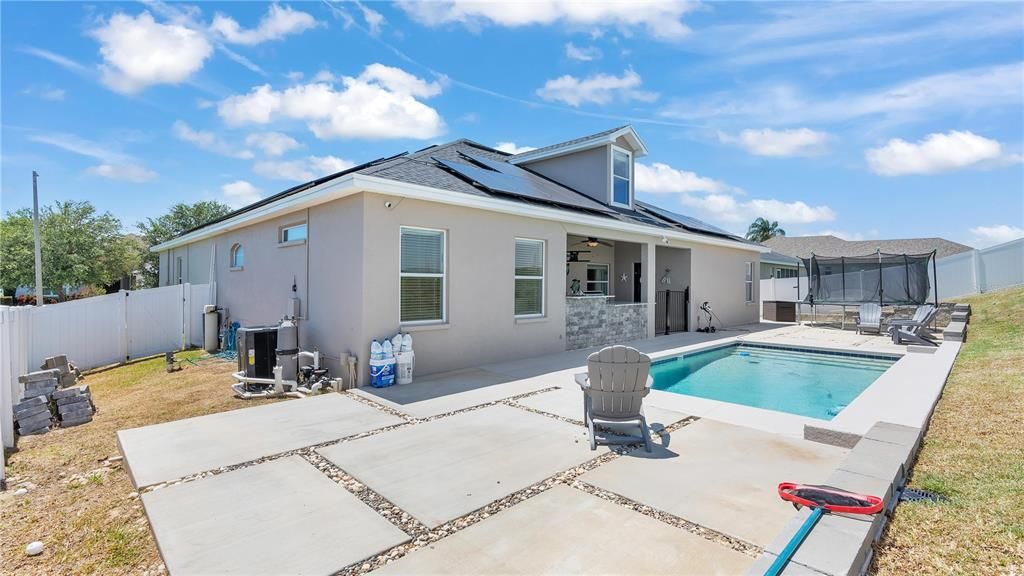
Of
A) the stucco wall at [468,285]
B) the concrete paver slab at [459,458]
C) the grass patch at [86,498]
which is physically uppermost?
the stucco wall at [468,285]

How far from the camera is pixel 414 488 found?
360 centimetres

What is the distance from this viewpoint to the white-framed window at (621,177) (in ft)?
46.1

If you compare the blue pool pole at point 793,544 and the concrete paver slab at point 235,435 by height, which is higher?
the blue pool pole at point 793,544

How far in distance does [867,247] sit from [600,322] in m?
38.6

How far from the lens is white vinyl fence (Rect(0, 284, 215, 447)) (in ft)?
32.2

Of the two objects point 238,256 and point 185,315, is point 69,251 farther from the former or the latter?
point 238,256

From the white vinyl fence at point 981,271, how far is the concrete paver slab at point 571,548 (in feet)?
56.2

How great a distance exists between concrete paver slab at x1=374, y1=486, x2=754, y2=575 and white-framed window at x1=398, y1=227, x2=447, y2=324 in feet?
16.6

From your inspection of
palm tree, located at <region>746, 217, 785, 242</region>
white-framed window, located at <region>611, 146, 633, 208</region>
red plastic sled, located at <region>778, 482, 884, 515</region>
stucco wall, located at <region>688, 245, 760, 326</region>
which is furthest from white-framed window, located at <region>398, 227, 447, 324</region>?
palm tree, located at <region>746, 217, 785, 242</region>

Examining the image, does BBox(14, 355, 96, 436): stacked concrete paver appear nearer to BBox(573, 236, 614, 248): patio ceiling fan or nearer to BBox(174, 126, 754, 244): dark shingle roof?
BBox(174, 126, 754, 244): dark shingle roof

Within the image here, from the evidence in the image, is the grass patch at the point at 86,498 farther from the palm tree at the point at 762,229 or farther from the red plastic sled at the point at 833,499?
the palm tree at the point at 762,229

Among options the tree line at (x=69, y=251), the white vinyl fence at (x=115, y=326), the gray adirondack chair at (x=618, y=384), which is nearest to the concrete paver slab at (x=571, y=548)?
the gray adirondack chair at (x=618, y=384)

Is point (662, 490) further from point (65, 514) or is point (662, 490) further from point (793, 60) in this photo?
point (793, 60)

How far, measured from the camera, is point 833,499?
293 centimetres
